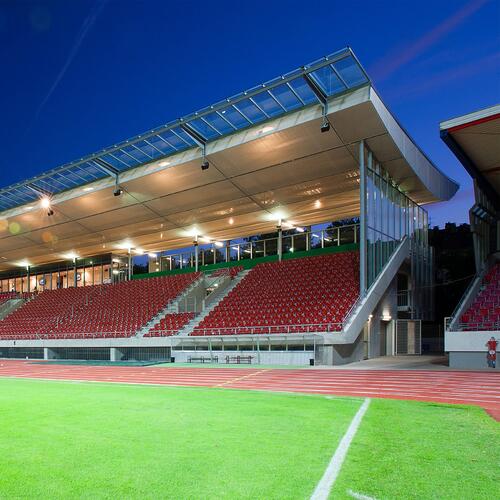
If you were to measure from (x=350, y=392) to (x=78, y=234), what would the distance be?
100.0 feet

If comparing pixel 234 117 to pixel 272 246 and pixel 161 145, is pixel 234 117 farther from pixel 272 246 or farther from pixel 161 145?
pixel 272 246

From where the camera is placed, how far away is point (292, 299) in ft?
81.9

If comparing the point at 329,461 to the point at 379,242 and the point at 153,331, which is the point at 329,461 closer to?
the point at 379,242

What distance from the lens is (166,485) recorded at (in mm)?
4281

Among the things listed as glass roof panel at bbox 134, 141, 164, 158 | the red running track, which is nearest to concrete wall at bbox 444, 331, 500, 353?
the red running track

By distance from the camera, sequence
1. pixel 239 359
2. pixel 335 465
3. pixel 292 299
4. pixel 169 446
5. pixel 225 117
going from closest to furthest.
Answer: pixel 335 465
pixel 169 446
pixel 239 359
pixel 225 117
pixel 292 299

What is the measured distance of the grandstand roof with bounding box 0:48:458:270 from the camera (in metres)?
20.5

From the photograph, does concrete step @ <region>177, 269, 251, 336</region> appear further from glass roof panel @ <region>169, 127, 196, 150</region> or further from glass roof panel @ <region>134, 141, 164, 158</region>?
glass roof panel @ <region>169, 127, 196, 150</region>

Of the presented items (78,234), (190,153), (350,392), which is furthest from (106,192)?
(350,392)

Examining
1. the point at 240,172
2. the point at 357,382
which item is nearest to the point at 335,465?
the point at 357,382

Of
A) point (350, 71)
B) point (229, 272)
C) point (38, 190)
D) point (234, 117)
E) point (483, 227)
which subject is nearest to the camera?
point (350, 71)

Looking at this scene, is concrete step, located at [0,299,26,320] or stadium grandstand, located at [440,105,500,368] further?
concrete step, located at [0,299,26,320]

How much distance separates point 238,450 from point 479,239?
23243 millimetres

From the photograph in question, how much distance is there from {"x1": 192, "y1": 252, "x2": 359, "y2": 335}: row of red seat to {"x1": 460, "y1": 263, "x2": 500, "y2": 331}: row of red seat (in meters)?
4.87
